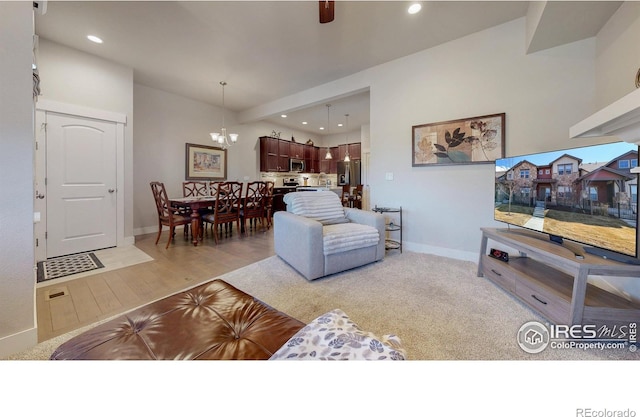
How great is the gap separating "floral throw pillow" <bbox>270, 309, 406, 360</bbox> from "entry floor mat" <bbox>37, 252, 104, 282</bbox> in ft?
10.3

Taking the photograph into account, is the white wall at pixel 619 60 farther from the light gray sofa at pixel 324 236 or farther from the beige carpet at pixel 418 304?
the light gray sofa at pixel 324 236

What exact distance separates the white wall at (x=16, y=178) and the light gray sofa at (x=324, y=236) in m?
1.81

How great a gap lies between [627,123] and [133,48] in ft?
15.9

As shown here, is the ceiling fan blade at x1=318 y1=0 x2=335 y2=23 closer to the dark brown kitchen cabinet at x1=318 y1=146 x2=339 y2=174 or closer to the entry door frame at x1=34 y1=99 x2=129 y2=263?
the entry door frame at x1=34 y1=99 x2=129 y2=263

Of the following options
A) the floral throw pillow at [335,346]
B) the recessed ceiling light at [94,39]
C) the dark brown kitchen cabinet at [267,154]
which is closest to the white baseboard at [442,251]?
the floral throw pillow at [335,346]

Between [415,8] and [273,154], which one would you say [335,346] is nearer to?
[415,8]

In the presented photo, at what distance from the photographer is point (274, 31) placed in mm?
2695

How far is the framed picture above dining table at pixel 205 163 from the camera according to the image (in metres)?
4.96

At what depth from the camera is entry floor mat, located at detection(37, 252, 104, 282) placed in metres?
2.39

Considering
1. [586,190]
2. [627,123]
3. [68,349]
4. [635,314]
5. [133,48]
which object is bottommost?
[635,314]

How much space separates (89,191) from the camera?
10.5 ft

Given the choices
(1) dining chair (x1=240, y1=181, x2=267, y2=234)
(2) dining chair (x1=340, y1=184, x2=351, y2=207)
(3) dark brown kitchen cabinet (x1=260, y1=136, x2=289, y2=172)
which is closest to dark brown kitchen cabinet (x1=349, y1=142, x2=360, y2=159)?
(2) dining chair (x1=340, y1=184, x2=351, y2=207)
